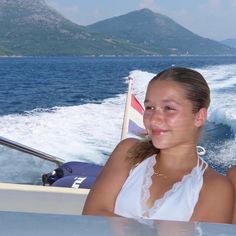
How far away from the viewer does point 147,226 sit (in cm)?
64

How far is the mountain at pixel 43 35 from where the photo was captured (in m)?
55.8

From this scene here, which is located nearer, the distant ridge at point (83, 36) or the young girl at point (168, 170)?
the young girl at point (168, 170)

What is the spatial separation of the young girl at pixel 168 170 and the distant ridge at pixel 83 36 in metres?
55.4

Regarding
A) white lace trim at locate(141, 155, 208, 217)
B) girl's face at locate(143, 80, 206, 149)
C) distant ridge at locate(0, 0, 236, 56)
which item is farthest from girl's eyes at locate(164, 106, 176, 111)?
distant ridge at locate(0, 0, 236, 56)

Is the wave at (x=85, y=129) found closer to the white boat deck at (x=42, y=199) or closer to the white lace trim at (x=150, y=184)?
the white boat deck at (x=42, y=199)

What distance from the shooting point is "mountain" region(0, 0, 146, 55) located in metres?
55.8

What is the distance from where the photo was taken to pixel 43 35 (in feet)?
182

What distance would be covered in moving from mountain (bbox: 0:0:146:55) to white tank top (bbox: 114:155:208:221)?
55.4 meters

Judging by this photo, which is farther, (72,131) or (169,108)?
(72,131)

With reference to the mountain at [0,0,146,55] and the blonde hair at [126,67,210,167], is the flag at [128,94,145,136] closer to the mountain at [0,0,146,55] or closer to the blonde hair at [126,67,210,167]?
the blonde hair at [126,67,210,167]

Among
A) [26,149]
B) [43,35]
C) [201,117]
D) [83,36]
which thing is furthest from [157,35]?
[201,117]

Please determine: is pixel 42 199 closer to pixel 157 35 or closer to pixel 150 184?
pixel 150 184

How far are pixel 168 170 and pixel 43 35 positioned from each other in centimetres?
5580

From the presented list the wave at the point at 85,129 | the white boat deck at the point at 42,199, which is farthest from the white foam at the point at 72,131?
the white boat deck at the point at 42,199
